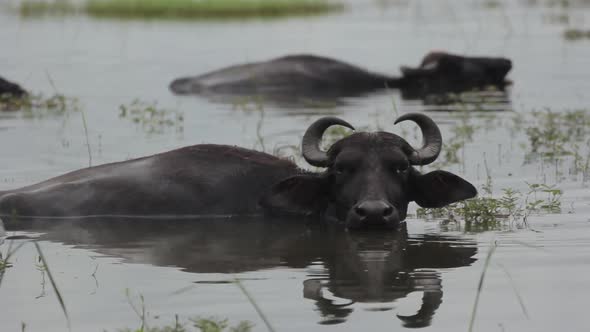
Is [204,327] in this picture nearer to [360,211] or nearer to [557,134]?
[360,211]

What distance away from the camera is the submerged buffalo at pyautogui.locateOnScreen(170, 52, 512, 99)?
631 inches

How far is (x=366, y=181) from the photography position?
7.87 meters

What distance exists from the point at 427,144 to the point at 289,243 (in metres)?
1.24

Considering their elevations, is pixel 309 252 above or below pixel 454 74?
below

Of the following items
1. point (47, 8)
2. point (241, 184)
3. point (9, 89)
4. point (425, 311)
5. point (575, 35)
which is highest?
point (47, 8)

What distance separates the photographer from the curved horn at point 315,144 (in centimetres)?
820

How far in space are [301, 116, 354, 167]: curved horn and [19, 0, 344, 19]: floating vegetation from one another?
A: 922 inches

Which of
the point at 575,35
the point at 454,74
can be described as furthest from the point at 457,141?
the point at 575,35

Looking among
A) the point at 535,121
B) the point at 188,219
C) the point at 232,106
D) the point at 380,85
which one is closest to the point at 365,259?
the point at 188,219

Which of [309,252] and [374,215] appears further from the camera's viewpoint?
[374,215]

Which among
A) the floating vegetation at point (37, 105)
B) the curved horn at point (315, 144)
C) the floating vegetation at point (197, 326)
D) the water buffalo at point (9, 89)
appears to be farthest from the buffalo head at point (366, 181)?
the water buffalo at point (9, 89)

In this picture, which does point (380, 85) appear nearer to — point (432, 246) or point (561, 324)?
point (432, 246)

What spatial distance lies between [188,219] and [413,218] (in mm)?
1509

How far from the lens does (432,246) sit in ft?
24.4
